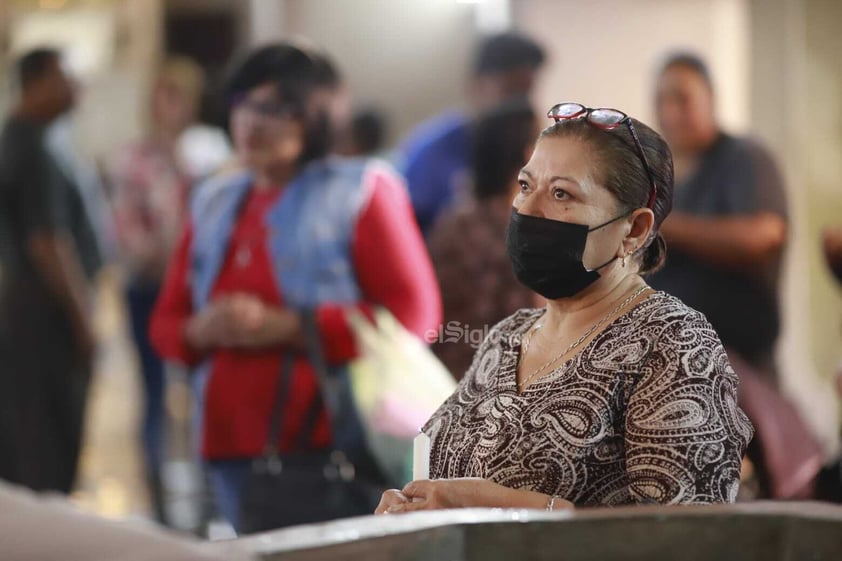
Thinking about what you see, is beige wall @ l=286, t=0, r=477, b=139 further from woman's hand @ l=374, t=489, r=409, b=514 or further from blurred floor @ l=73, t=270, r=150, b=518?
woman's hand @ l=374, t=489, r=409, b=514

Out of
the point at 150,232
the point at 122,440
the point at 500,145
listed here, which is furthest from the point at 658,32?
the point at 122,440

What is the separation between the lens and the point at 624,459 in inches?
66.8

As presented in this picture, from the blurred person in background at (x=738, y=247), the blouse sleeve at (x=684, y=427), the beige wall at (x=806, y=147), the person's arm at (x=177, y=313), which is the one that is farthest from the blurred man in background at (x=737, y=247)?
the person's arm at (x=177, y=313)

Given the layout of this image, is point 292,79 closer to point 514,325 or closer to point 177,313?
point 177,313

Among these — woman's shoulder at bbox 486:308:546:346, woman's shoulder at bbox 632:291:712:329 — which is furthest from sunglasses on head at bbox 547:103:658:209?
woman's shoulder at bbox 486:308:546:346

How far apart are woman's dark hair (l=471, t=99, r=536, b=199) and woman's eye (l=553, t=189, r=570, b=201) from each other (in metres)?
0.89

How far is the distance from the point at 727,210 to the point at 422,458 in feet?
5.34

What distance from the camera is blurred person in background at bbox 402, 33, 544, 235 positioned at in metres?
3.64

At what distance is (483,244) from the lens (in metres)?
2.95

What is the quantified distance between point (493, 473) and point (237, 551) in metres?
0.75

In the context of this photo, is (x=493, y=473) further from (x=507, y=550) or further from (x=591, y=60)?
(x=591, y=60)

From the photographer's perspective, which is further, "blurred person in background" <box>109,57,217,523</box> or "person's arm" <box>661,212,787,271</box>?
"blurred person in background" <box>109,57,217,523</box>

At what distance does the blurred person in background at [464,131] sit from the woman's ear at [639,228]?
1697 millimetres

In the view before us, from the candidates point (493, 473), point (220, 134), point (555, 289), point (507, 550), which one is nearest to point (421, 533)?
point (507, 550)
